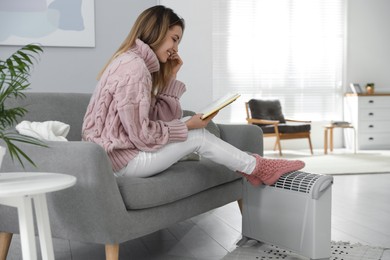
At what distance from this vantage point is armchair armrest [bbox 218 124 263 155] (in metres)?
3.73

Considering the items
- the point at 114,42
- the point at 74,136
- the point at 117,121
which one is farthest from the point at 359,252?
the point at 114,42

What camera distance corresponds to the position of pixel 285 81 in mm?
8258

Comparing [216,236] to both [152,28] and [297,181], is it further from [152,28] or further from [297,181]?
[152,28]

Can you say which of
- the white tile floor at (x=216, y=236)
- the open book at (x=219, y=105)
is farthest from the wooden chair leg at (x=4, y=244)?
the open book at (x=219, y=105)

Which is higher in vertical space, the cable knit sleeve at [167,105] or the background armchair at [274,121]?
the cable knit sleeve at [167,105]

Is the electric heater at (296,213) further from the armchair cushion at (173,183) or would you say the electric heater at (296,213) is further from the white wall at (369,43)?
the white wall at (369,43)

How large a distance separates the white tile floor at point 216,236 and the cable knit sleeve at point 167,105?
648mm

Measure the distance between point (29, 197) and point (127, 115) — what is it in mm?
688

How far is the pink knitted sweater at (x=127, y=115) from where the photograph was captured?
8.56 feet

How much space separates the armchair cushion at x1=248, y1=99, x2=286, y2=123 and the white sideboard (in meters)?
1.13

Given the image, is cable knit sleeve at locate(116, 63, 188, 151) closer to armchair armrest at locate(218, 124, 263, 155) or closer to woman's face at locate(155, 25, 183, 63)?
woman's face at locate(155, 25, 183, 63)

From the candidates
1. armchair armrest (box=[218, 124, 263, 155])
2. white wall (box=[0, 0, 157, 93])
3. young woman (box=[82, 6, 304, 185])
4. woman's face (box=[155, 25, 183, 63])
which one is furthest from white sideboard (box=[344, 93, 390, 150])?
woman's face (box=[155, 25, 183, 63])

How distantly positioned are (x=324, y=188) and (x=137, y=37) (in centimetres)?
109

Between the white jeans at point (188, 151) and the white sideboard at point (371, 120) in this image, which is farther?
the white sideboard at point (371, 120)
